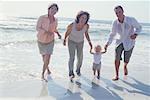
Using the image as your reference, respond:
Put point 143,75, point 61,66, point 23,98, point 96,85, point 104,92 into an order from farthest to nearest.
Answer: point 61,66, point 143,75, point 96,85, point 104,92, point 23,98

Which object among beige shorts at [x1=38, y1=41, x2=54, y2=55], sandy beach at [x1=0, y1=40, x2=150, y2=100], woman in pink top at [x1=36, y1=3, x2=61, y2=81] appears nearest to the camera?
sandy beach at [x1=0, y1=40, x2=150, y2=100]

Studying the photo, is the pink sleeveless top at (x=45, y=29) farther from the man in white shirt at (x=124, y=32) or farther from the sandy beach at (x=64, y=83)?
the man in white shirt at (x=124, y=32)

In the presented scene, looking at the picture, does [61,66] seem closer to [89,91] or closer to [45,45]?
[45,45]

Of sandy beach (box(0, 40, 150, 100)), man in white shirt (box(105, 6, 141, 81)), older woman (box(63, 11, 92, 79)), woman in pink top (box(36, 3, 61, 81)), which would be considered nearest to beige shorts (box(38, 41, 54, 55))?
woman in pink top (box(36, 3, 61, 81))

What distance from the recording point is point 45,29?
9.10m

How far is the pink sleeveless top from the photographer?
899 centimetres

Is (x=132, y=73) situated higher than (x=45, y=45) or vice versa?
(x=45, y=45)

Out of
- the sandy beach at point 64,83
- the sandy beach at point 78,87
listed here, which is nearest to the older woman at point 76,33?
the sandy beach at point 78,87

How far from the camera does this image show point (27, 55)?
524 inches

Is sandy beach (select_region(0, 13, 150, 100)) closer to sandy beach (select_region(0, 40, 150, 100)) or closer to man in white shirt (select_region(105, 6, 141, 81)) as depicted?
sandy beach (select_region(0, 40, 150, 100))

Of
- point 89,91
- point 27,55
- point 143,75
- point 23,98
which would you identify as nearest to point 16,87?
point 23,98

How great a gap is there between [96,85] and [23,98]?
78.9 inches

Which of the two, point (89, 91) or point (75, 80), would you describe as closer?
point (89, 91)

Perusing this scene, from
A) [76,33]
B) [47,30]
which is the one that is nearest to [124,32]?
[76,33]
